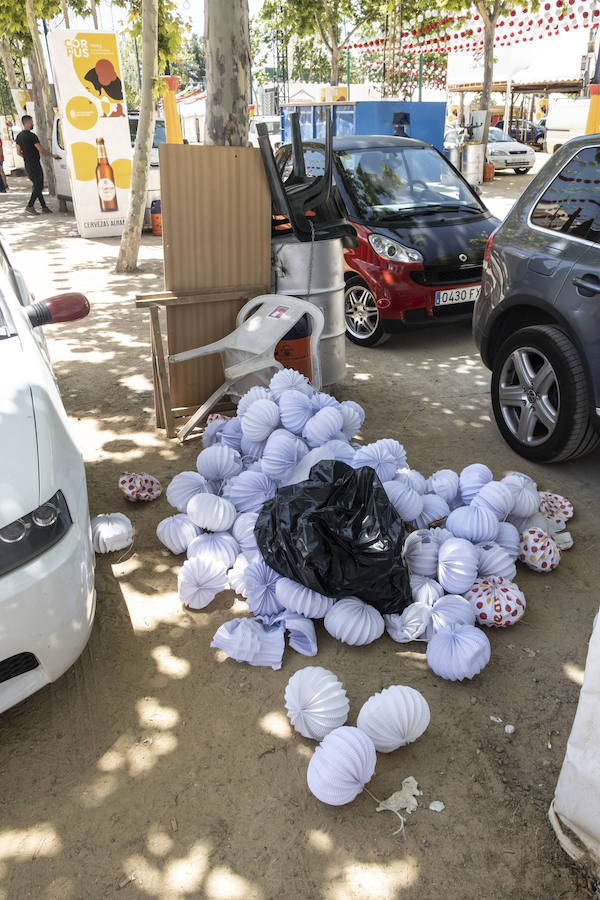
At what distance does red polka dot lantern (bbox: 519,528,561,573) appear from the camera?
3373 millimetres

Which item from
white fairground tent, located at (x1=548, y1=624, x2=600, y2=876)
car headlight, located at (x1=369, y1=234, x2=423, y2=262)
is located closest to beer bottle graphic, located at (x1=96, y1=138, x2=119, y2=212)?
car headlight, located at (x1=369, y1=234, x2=423, y2=262)

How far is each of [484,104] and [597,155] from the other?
1847 cm

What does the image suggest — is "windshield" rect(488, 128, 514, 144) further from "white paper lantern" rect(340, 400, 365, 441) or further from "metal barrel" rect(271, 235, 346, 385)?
"white paper lantern" rect(340, 400, 365, 441)

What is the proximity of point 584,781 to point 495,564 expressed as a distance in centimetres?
138

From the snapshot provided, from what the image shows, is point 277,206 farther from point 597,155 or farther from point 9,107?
point 9,107

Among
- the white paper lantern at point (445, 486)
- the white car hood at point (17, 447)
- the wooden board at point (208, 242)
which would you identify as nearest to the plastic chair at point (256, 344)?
the wooden board at point (208, 242)

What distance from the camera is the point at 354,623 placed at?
2.86m

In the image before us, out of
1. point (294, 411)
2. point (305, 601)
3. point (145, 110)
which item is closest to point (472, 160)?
point (145, 110)

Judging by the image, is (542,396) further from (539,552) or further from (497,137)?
(497,137)

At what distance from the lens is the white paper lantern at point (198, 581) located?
10.3ft

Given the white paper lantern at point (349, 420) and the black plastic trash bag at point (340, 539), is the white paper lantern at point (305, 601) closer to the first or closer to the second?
the black plastic trash bag at point (340, 539)

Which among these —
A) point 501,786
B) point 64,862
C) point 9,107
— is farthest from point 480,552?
point 9,107

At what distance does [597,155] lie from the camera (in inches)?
156

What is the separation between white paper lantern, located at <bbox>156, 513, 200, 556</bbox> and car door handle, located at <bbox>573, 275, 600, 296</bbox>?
2.48 meters
